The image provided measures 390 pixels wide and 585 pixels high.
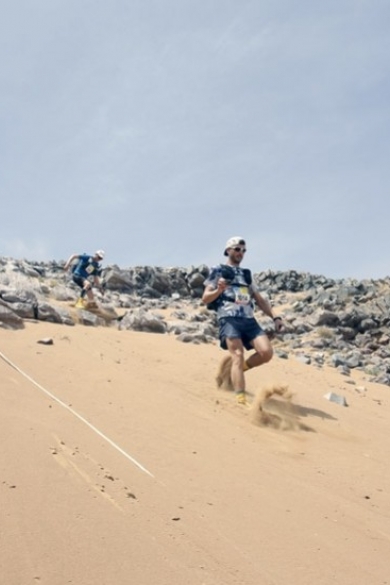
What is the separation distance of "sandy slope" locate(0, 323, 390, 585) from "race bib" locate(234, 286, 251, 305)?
3.03ft

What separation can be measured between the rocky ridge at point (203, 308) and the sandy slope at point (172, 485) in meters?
2.92

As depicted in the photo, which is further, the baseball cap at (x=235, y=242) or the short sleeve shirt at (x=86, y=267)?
the short sleeve shirt at (x=86, y=267)

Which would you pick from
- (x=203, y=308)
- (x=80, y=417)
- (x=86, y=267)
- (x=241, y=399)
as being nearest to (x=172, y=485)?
(x=80, y=417)

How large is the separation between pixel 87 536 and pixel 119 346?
5402mm

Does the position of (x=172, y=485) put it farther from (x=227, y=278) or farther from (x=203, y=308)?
(x=203, y=308)

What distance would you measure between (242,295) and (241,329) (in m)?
0.37

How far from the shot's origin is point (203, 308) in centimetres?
1978

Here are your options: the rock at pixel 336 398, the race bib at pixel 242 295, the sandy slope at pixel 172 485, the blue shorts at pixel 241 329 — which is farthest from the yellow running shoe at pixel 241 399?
the rock at pixel 336 398

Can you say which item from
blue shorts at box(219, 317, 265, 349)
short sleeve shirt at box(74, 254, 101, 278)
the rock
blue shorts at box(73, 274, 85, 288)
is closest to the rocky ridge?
blue shorts at box(73, 274, 85, 288)

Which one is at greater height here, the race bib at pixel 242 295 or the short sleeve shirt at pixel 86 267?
the short sleeve shirt at pixel 86 267

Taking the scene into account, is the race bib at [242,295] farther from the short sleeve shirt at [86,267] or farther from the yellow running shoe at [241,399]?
the short sleeve shirt at [86,267]

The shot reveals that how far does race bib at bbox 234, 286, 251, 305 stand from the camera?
590cm

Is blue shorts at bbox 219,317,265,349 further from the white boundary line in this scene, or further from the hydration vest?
the white boundary line

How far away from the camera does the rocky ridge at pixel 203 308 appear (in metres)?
9.33
